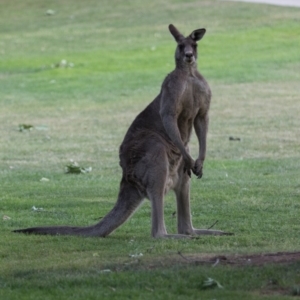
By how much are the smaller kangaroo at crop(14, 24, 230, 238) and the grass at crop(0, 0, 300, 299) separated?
0.23 m

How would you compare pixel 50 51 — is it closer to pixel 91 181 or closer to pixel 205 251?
pixel 91 181

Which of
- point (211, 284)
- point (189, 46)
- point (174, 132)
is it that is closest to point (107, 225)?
point (174, 132)

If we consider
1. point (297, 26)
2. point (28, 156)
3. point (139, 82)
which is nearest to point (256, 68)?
point (139, 82)

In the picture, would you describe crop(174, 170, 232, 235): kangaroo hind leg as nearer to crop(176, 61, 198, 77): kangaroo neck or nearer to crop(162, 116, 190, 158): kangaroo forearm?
crop(162, 116, 190, 158): kangaroo forearm

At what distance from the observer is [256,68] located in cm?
2859

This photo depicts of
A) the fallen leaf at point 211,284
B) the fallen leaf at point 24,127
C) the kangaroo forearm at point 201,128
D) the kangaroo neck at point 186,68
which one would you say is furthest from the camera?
the fallen leaf at point 24,127

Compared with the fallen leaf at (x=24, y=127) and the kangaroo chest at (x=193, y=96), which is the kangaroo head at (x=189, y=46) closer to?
the kangaroo chest at (x=193, y=96)

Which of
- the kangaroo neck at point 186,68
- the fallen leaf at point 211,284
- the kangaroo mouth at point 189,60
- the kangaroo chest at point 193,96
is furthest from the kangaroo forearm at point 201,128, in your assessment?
the fallen leaf at point 211,284

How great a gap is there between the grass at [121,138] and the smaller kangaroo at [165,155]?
0.75 feet

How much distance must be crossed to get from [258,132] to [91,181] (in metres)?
5.94

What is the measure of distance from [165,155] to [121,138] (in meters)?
9.74

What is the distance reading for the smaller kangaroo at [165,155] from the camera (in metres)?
8.27

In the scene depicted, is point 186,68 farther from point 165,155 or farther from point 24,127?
point 24,127

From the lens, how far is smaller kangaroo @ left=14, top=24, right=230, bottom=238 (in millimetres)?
8273
